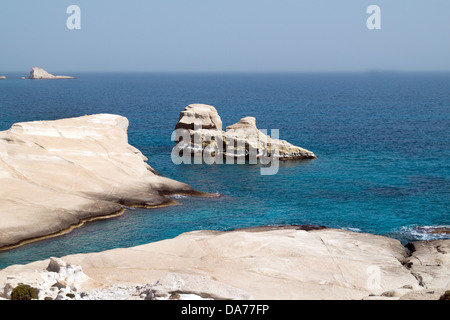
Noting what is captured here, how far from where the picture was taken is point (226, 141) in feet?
284

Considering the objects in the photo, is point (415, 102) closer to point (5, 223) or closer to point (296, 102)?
point (296, 102)

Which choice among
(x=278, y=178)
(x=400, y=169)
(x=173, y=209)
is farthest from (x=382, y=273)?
(x=400, y=169)

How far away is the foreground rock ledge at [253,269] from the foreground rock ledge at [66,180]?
12.2 m

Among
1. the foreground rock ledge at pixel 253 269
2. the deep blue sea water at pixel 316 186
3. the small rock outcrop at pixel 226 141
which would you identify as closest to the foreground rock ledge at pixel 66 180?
the deep blue sea water at pixel 316 186

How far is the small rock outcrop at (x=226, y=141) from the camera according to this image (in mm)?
86125

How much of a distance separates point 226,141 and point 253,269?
4798 centimetres

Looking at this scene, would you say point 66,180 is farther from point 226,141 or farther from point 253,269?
point 226,141

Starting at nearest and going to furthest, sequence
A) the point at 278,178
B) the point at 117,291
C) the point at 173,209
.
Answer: the point at 117,291
the point at 173,209
the point at 278,178

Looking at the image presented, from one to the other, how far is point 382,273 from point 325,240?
7026 mm

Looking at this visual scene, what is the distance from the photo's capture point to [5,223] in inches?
1999

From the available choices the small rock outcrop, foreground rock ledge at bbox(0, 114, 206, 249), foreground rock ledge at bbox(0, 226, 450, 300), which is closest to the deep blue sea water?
foreground rock ledge at bbox(0, 114, 206, 249)

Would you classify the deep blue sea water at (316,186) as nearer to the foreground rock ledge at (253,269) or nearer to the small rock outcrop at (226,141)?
the small rock outcrop at (226,141)
